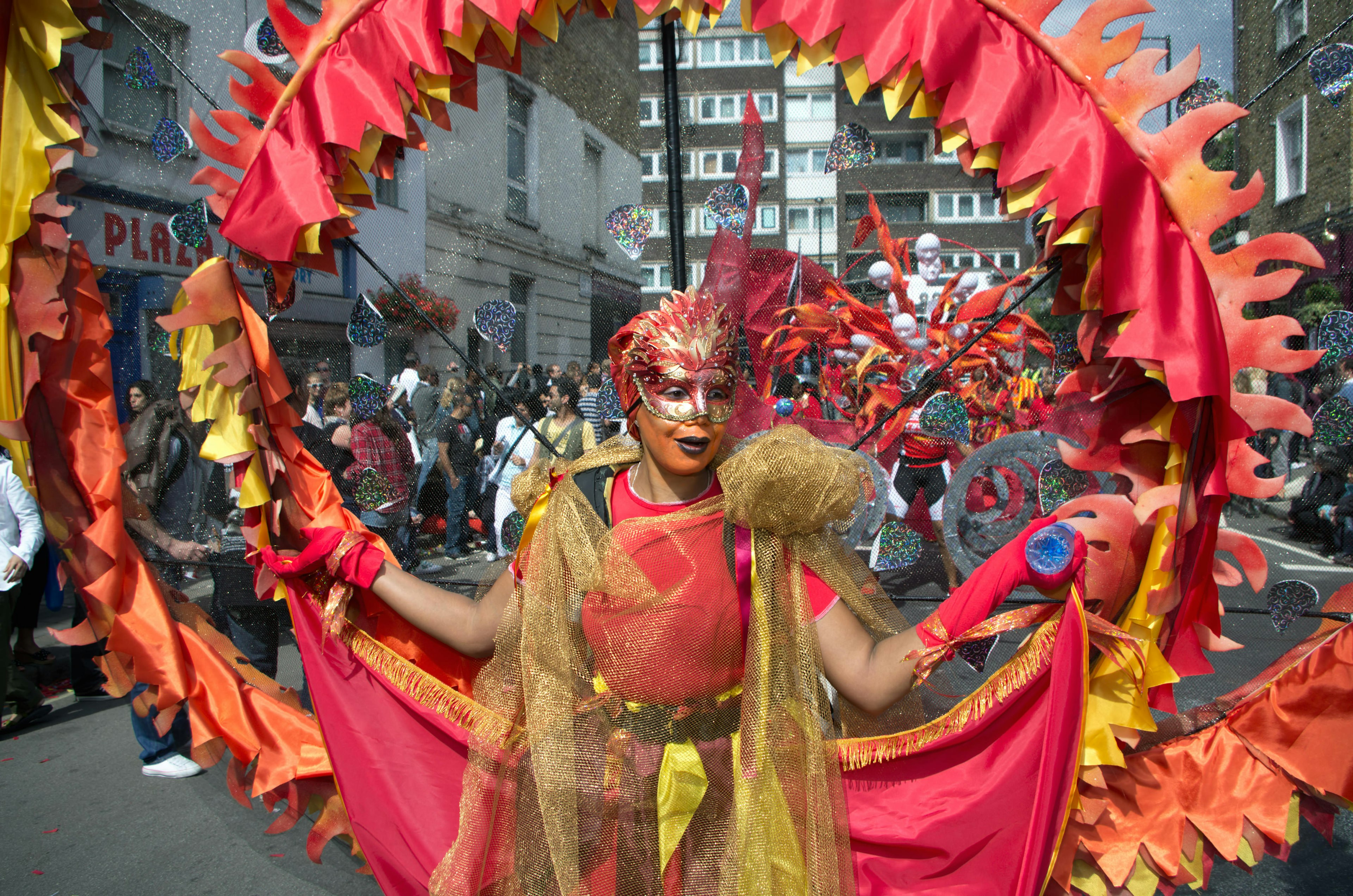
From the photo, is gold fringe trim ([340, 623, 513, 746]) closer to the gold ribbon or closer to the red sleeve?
the gold ribbon

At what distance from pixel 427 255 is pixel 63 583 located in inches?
56.4

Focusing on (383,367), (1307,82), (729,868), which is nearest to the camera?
(729,868)

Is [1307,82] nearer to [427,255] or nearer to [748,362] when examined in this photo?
[748,362]

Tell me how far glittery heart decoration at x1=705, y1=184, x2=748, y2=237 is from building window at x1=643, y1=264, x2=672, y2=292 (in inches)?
10.0

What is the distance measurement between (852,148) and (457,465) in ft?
6.64

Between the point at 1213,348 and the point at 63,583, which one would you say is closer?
the point at 1213,348

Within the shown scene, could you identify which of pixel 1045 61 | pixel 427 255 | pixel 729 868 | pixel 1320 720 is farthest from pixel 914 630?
pixel 427 255

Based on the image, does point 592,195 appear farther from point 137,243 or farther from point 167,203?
point 137,243

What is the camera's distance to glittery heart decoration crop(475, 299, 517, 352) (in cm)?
272

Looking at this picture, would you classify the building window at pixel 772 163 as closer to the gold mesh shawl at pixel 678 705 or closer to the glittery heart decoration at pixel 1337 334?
the gold mesh shawl at pixel 678 705

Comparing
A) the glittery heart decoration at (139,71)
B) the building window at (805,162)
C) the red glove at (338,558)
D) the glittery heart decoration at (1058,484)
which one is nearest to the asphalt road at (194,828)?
the glittery heart decoration at (1058,484)

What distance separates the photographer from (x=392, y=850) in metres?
2.18

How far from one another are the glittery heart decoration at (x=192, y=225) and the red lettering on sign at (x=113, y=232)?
1.14 m

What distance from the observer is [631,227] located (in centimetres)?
265
